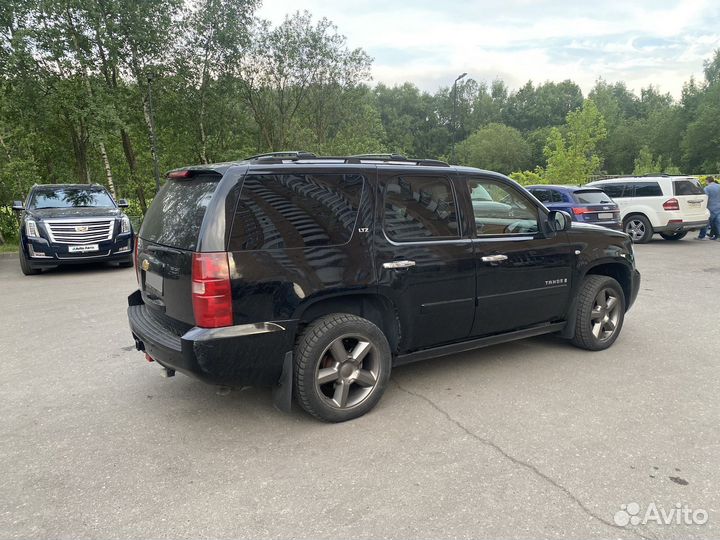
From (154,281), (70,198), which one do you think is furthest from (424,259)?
(70,198)

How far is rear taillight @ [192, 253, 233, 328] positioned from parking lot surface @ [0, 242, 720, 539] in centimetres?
83

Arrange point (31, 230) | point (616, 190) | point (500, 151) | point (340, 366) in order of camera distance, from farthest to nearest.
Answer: point (500, 151) < point (616, 190) < point (31, 230) < point (340, 366)

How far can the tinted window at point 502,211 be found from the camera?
13.5ft

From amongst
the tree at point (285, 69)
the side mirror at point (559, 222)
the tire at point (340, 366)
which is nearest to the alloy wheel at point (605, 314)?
the side mirror at point (559, 222)

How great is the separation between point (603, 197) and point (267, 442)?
11.7 metres

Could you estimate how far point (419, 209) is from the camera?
150 inches

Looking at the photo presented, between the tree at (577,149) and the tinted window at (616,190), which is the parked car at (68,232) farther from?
the tree at (577,149)

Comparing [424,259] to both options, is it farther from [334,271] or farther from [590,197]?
[590,197]

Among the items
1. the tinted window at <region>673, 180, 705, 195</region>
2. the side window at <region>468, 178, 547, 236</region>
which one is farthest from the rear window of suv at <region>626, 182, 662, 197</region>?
the side window at <region>468, 178, 547, 236</region>

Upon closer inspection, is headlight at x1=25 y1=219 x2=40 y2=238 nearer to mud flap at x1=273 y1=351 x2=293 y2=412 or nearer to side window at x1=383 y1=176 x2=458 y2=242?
mud flap at x1=273 y1=351 x2=293 y2=412

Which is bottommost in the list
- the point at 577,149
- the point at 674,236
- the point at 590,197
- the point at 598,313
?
the point at 674,236

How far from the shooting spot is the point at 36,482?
9.13 ft

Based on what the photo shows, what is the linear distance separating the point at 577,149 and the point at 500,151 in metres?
63.2

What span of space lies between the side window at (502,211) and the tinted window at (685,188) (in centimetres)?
1114
